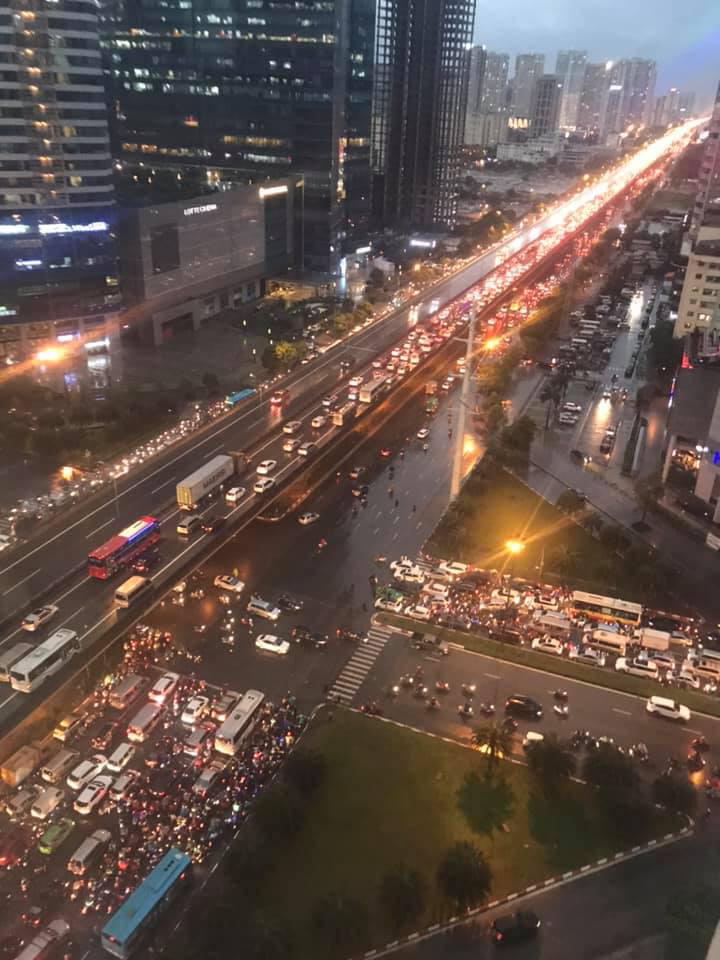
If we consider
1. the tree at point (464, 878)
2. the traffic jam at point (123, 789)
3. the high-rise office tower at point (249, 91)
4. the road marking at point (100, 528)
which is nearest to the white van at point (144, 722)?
the traffic jam at point (123, 789)

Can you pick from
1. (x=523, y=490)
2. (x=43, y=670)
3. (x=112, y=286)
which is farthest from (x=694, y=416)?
(x=112, y=286)

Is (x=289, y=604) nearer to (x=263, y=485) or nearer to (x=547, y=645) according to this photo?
(x=263, y=485)

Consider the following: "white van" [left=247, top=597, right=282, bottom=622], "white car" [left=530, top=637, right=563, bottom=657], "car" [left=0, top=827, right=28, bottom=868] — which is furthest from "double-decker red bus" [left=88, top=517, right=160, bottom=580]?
"white car" [left=530, top=637, right=563, bottom=657]

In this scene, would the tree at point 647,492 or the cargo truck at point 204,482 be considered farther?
the tree at point 647,492

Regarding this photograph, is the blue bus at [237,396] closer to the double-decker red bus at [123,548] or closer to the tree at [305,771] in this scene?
the double-decker red bus at [123,548]

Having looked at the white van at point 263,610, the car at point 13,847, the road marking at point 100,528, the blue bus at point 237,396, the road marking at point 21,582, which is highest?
the blue bus at point 237,396

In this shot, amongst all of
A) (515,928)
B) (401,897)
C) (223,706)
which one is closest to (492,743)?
(515,928)
